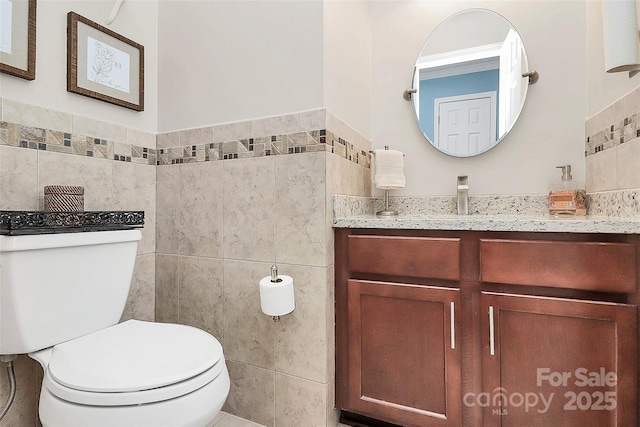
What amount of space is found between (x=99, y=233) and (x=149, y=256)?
1.72 feet

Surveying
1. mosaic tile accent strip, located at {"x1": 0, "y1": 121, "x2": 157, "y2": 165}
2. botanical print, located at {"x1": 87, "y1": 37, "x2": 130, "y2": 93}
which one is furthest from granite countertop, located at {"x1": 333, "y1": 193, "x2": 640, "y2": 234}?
botanical print, located at {"x1": 87, "y1": 37, "x2": 130, "y2": 93}

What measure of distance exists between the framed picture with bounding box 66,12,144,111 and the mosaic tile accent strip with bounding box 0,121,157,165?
0.19 meters

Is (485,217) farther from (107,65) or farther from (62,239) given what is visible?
(107,65)

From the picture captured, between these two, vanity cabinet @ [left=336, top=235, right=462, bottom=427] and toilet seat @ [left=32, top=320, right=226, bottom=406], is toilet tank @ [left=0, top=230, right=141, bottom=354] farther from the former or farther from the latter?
vanity cabinet @ [left=336, top=235, right=462, bottom=427]

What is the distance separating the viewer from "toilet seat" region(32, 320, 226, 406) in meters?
0.81

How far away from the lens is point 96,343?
1060 mm

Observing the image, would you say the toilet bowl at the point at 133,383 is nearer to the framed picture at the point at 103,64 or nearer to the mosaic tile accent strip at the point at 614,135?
the framed picture at the point at 103,64

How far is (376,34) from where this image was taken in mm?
1890

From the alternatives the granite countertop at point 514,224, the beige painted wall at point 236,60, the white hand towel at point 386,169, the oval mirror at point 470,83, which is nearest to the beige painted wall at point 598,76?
the oval mirror at point 470,83

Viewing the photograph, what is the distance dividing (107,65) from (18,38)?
1.07 feet

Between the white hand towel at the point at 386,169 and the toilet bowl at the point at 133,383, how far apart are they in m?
1.01

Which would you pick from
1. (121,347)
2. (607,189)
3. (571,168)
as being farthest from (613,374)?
(121,347)

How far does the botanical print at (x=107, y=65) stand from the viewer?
141 centimetres

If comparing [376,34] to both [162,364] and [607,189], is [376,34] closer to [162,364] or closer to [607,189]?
[607,189]
